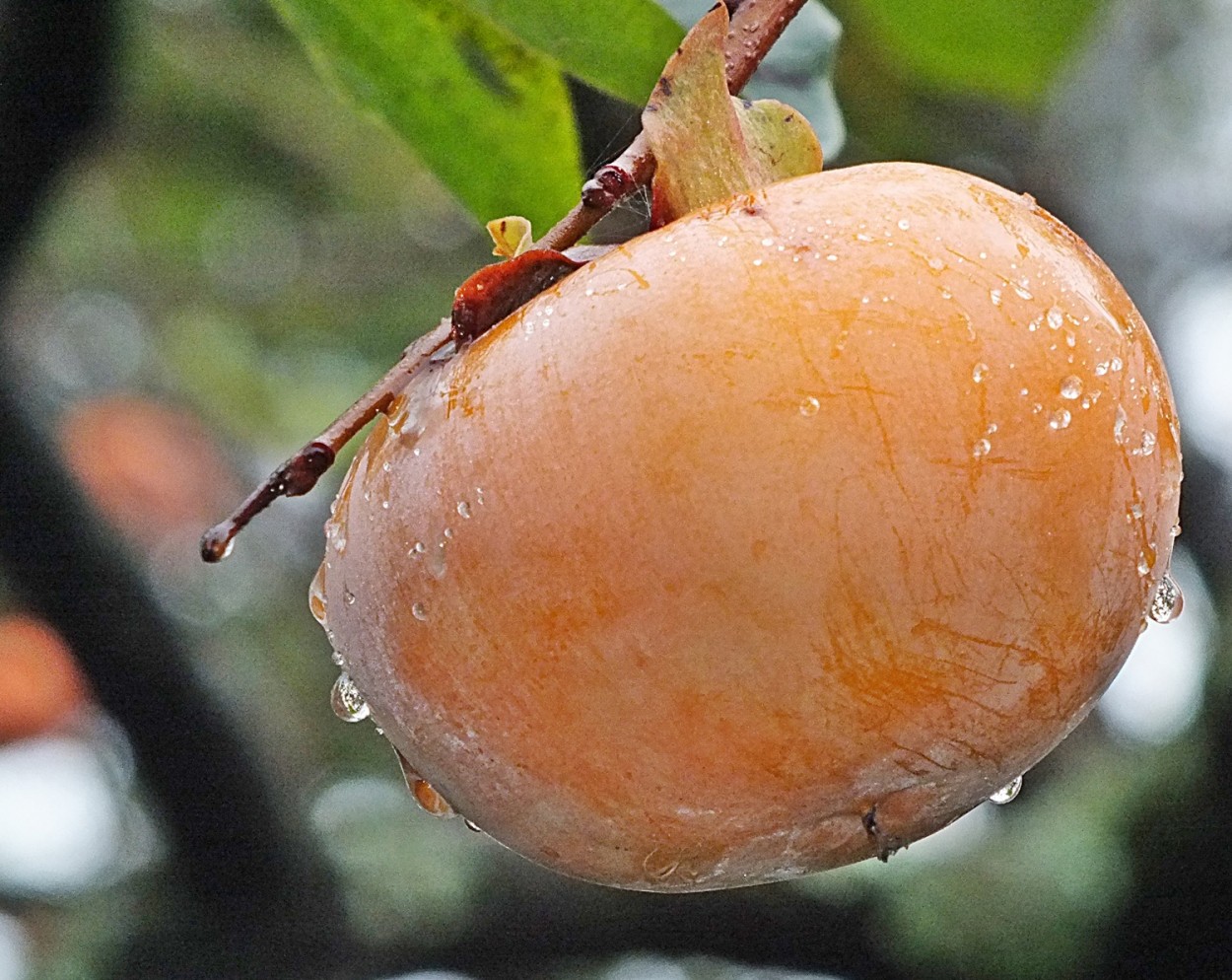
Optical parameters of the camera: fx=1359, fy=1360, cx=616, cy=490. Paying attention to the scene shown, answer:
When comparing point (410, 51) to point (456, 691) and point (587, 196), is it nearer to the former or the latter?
point (587, 196)

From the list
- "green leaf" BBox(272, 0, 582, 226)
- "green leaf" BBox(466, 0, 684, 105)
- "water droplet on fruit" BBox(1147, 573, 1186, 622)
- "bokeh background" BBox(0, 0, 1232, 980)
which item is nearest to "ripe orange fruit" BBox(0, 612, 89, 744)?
"bokeh background" BBox(0, 0, 1232, 980)

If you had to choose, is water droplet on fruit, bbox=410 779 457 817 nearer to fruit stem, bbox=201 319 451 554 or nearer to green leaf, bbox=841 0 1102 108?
fruit stem, bbox=201 319 451 554

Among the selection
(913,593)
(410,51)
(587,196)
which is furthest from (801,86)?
(913,593)

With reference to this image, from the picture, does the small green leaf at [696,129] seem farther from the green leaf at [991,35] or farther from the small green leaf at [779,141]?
the green leaf at [991,35]

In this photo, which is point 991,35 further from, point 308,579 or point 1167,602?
point 308,579

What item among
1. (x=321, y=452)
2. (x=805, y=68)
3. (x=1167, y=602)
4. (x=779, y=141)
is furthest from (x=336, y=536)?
(x=805, y=68)

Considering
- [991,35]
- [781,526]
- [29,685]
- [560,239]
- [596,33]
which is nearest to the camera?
[781,526]
